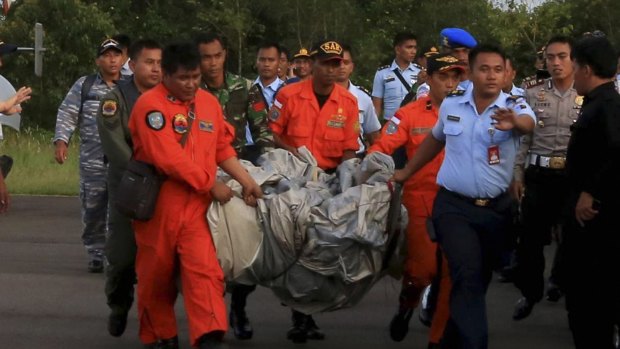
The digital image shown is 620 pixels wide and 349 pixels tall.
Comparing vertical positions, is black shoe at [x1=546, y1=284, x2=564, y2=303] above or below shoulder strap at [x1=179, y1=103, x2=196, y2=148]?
below

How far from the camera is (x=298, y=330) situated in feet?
29.6

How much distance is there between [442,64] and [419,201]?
895mm

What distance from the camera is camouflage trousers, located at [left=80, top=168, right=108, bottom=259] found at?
11.6m

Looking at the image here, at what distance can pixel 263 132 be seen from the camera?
9.26 metres

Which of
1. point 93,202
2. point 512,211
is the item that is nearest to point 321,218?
point 512,211

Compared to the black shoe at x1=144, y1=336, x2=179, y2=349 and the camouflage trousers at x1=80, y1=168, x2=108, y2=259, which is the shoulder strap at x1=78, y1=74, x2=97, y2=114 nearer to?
the camouflage trousers at x1=80, y1=168, x2=108, y2=259

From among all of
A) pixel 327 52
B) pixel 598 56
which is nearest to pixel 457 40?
pixel 327 52

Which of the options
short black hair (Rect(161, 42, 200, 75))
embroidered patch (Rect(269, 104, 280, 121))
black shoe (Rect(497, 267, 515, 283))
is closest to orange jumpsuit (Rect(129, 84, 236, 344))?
short black hair (Rect(161, 42, 200, 75))

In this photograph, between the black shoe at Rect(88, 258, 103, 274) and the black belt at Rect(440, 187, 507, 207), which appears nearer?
the black belt at Rect(440, 187, 507, 207)

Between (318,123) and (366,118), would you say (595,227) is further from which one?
(366,118)

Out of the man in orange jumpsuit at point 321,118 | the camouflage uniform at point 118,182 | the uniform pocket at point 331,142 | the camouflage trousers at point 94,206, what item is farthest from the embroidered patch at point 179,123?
the camouflage trousers at point 94,206

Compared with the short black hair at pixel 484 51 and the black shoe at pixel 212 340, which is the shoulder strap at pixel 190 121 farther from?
the short black hair at pixel 484 51

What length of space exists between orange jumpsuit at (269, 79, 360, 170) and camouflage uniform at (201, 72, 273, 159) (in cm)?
9

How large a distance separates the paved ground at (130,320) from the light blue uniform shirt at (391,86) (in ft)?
10.4
